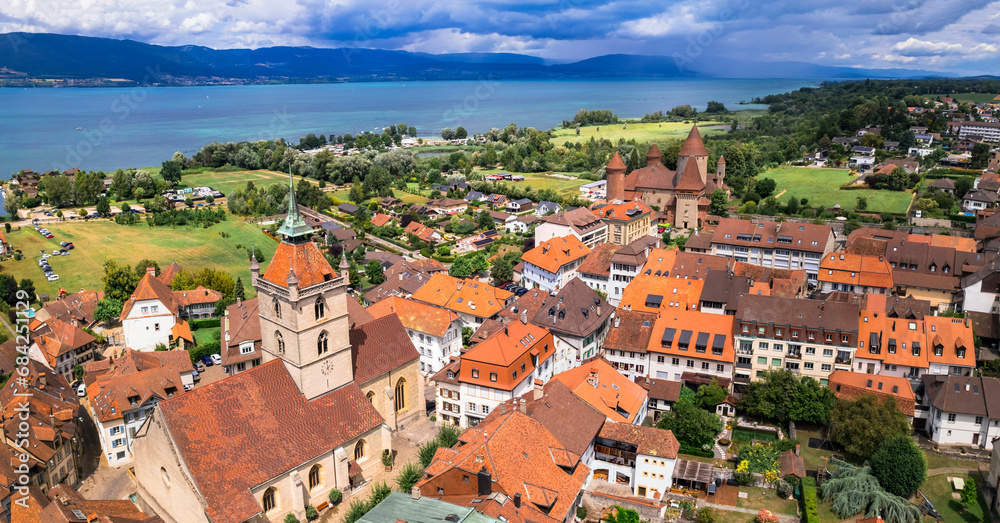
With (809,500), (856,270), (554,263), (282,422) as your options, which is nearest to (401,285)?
(554,263)

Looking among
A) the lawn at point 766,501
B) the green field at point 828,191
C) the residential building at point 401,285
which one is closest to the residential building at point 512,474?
the lawn at point 766,501

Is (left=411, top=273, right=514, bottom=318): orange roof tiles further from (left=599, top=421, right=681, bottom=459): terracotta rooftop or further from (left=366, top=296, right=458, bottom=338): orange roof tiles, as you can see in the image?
(left=599, top=421, right=681, bottom=459): terracotta rooftop

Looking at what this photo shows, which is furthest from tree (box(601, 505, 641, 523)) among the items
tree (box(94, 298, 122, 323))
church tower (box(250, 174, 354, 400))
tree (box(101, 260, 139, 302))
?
tree (box(101, 260, 139, 302))

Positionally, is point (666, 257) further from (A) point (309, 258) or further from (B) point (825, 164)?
(B) point (825, 164)

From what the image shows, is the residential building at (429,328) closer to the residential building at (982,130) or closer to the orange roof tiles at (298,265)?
the orange roof tiles at (298,265)

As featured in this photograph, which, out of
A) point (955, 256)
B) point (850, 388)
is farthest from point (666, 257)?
point (955, 256)

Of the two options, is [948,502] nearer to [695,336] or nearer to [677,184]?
[695,336]
